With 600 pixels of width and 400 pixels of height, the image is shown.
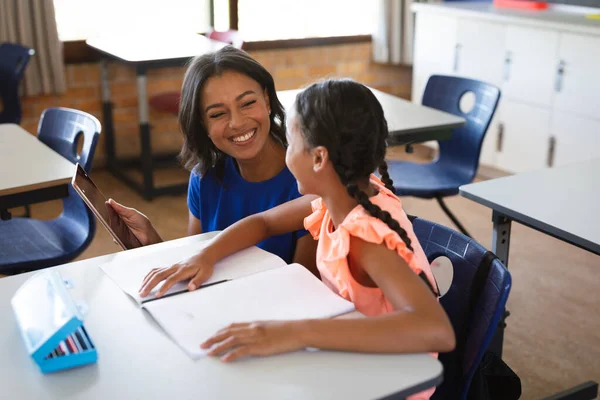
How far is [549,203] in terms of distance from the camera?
196cm

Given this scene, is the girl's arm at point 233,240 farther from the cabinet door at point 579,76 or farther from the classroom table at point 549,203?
the cabinet door at point 579,76

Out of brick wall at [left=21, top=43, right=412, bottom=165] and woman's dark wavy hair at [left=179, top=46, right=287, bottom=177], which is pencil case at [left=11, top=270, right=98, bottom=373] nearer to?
woman's dark wavy hair at [left=179, top=46, right=287, bottom=177]

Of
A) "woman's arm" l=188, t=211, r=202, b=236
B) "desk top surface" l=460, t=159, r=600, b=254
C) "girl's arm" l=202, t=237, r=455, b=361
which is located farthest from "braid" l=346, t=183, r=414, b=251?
"woman's arm" l=188, t=211, r=202, b=236

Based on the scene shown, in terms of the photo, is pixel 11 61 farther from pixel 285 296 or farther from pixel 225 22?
pixel 285 296

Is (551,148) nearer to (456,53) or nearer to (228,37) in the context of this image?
(456,53)

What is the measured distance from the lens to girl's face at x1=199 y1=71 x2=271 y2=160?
5.78 ft

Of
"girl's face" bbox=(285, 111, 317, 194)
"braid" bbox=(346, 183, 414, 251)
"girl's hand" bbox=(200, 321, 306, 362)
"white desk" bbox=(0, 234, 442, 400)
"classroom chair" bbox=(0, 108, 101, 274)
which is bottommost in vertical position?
"classroom chair" bbox=(0, 108, 101, 274)

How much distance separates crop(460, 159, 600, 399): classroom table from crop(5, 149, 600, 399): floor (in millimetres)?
227

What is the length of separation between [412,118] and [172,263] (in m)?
1.70

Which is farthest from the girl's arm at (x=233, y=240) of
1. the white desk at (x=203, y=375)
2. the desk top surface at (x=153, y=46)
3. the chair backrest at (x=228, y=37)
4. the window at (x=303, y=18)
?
the window at (x=303, y=18)

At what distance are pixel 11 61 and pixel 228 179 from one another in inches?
86.2

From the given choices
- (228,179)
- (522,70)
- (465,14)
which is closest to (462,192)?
(228,179)

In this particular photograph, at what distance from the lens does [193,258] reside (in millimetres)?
1469

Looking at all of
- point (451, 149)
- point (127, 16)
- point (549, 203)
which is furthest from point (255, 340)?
point (127, 16)
